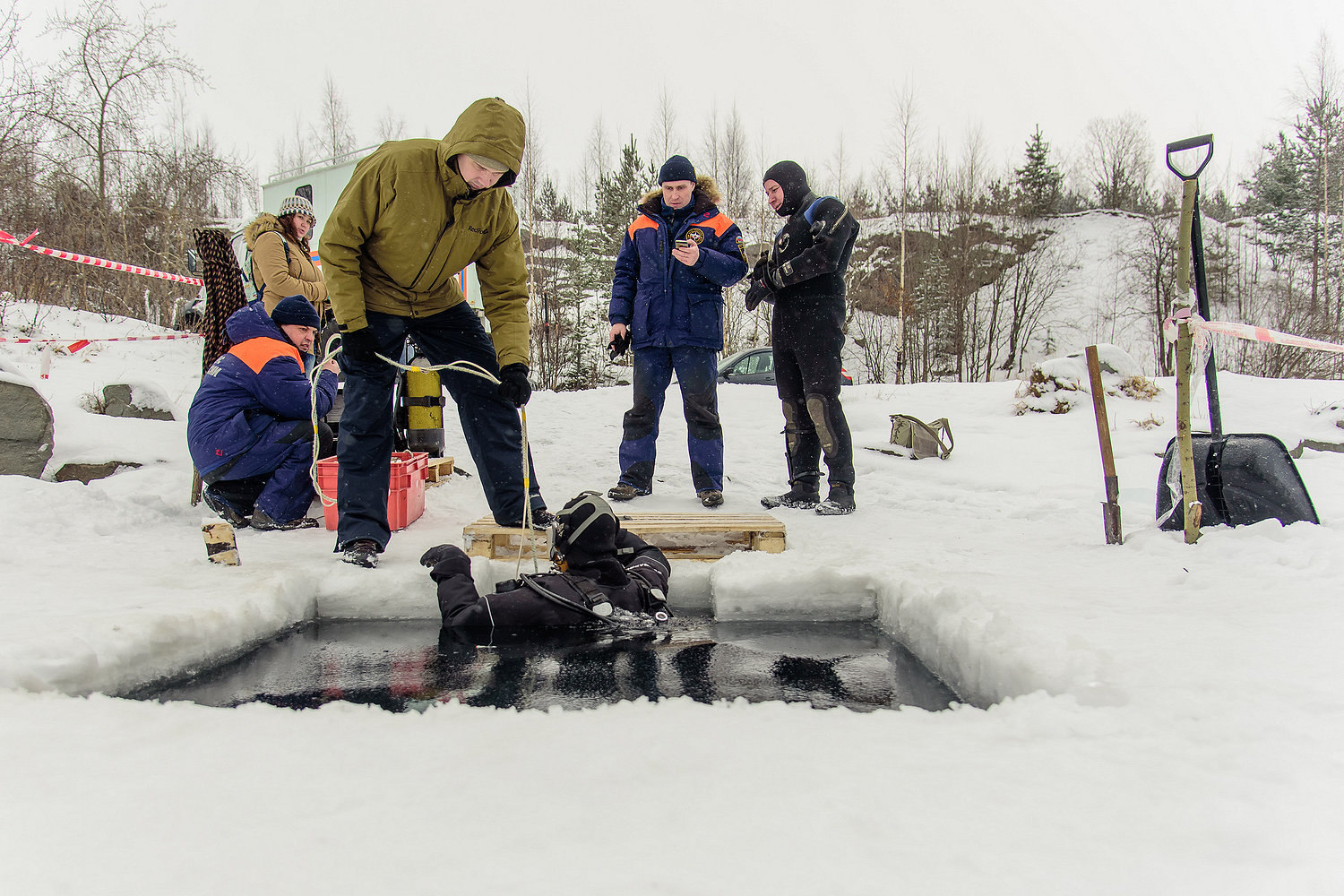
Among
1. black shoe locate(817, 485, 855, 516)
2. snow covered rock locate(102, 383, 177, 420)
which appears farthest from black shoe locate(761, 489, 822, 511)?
snow covered rock locate(102, 383, 177, 420)

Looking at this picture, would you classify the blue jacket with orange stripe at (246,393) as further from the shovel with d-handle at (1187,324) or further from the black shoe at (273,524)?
the shovel with d-handle at (1187,324)

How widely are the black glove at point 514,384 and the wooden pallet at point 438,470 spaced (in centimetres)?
159

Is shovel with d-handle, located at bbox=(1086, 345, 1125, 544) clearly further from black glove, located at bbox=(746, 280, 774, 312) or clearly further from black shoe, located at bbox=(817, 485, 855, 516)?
black glove, located at bbox=(746, 280, 774, 312)

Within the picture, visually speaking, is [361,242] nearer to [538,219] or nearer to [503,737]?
[503,737]

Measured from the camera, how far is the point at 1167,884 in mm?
947

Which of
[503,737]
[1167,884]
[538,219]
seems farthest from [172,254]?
[1167,884]

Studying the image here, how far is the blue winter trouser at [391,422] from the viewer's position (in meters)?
3.10

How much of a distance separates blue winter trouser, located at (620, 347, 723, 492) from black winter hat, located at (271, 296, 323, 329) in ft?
6.05

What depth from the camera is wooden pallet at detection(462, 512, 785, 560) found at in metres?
3.19

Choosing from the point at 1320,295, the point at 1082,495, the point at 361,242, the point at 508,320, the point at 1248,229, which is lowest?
the point at 1082,495

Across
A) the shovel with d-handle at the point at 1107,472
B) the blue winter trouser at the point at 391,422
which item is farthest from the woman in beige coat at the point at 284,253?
the shovel with d-handle at the point at 1107,472

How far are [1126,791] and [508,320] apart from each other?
290 centimetres

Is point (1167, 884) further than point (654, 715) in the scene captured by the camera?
No

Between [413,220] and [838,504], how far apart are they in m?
2.69
